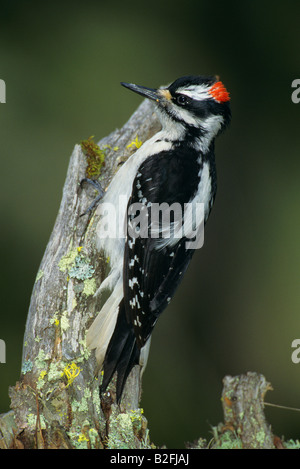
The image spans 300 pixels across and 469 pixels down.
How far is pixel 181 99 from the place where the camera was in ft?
9.17

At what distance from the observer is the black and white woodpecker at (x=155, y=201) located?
256 centimetres

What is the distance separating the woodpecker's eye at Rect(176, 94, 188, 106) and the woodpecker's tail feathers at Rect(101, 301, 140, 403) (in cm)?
97

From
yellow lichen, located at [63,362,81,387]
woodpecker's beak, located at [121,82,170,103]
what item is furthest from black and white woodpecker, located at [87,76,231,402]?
yellow lichen, located at [63,362,81,387]

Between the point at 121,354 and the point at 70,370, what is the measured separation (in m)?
0.23

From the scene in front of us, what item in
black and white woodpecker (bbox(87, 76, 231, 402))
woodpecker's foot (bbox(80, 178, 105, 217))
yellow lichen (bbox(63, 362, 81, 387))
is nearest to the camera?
yellow lichen (bbox(63, 362, 81, 387))

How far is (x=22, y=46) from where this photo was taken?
4.31 meters

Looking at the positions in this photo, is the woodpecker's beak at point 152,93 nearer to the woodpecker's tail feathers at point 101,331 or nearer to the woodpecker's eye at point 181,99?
the woodpecker's eye at point 181,99

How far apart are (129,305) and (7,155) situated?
6.46 feet

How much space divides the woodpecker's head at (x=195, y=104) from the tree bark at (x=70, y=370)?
1.49 feet

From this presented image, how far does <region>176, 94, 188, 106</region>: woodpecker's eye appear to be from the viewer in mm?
2787

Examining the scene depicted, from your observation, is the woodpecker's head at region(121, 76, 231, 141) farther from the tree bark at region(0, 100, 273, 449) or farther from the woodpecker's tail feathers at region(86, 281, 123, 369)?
the woodpecker's tail feathers at region(86, 281, 123, 369)

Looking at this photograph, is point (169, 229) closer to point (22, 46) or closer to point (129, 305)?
point (129, 305)

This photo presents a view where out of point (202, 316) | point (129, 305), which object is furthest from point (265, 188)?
point (129, 305)
